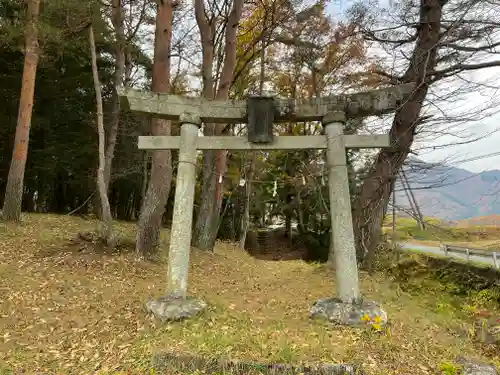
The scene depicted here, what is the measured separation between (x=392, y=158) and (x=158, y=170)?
5.06m

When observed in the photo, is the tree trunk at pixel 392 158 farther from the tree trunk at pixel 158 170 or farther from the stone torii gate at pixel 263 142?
the tree trunk at pixel 158 170

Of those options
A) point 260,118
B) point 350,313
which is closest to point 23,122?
point 260,118

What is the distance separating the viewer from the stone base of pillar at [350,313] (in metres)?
4.95

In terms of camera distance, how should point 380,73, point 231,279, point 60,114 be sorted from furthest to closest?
point 60,114, point 231,279, point 380,73

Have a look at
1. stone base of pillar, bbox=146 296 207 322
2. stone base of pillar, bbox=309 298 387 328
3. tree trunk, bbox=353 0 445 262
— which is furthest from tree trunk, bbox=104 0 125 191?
stone base of pillar, bbox=309 298 387 328

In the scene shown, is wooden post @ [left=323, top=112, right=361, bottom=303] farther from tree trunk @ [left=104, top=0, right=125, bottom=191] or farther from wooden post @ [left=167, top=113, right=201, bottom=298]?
tree trunk @ [left=104, top=0, right=125, bottom=191]

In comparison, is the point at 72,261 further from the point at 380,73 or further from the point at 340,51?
the point at 340,51

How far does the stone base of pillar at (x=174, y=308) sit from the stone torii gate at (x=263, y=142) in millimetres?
13

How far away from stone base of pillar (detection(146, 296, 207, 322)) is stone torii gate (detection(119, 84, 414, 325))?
0.04 feet

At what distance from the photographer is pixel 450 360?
171 inches

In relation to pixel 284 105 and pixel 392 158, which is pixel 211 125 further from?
pixel 284 105

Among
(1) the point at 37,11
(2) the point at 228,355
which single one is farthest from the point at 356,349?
(1) the point at 37,11

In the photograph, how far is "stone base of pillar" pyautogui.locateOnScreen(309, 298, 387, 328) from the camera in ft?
16.2

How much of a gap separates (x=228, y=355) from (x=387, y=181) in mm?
5029
